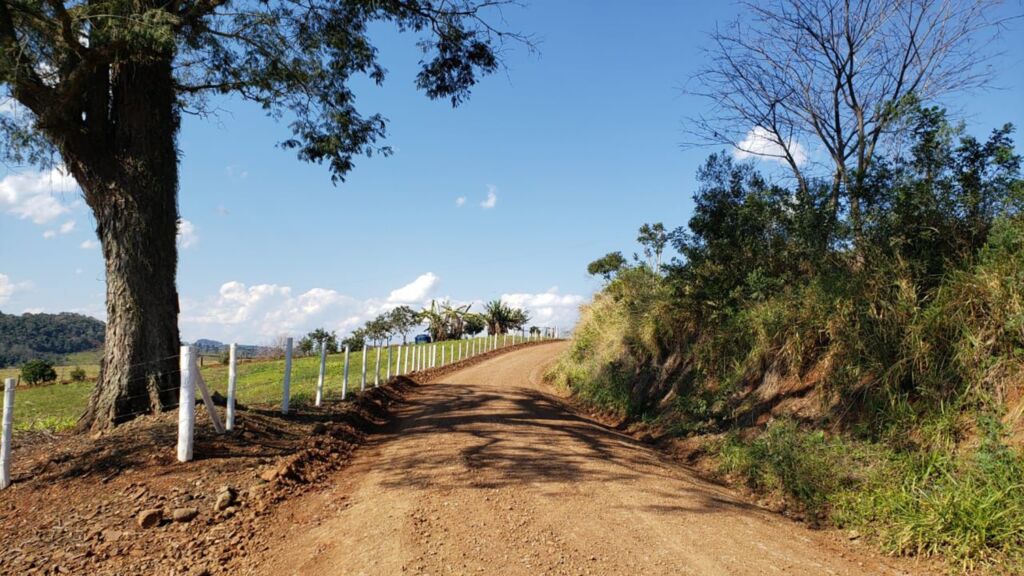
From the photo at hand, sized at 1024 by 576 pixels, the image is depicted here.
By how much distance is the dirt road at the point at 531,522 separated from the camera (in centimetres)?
430

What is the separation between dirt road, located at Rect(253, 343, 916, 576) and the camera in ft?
14.1

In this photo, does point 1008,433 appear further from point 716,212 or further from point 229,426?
point 229,426

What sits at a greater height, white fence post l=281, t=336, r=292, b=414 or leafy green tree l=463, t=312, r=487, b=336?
leafy green tree l=463, t=312, r=487, b=336

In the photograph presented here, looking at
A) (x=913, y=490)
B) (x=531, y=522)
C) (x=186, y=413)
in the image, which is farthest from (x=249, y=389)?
(x=913, y=490)

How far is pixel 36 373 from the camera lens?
3116 centimetres

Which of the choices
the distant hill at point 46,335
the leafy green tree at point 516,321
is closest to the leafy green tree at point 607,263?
the leafy green tree at point 516,321

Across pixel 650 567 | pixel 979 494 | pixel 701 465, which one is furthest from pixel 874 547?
pixel 701 465

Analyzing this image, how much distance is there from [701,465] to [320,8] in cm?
968

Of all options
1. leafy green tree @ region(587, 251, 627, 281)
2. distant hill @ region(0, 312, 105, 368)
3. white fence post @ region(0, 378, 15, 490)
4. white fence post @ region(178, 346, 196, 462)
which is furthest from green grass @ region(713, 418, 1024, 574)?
distant hill @ region(0, 312, 105, 368)

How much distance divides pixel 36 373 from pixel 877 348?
124ft

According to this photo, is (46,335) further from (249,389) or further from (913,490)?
(913,490)

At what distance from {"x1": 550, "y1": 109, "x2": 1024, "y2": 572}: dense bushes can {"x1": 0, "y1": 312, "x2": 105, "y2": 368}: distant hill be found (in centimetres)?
7912

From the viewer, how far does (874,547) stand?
5.04 metres

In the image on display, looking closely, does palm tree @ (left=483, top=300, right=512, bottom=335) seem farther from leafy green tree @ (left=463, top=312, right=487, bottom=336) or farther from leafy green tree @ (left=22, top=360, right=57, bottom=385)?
leafy green tree @ (left=22, top=360, right=57, bottom=385)
